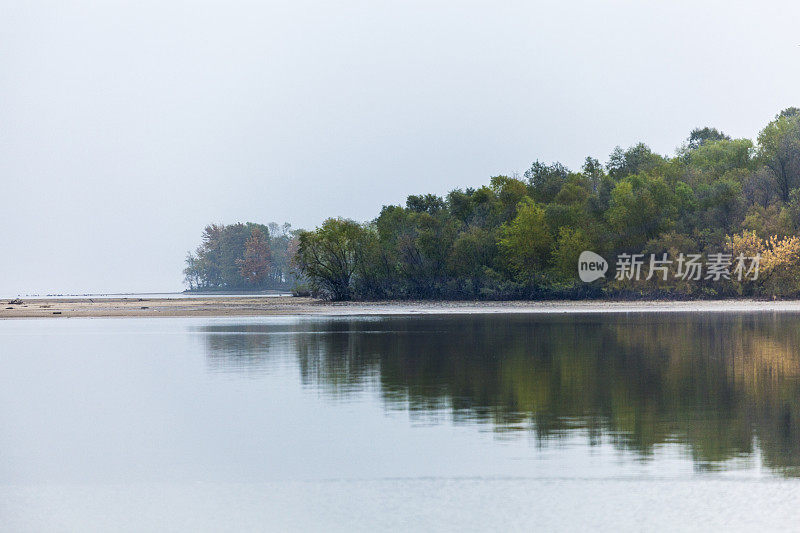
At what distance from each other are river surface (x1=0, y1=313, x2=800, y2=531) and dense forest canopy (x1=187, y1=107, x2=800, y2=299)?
4372 cm

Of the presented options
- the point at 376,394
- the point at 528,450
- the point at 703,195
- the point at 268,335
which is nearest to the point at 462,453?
the point at 528,450

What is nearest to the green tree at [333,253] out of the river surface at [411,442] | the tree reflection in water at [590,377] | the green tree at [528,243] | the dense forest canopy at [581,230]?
the dense forest canopy at [581,230]

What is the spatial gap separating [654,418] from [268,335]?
83.9ft

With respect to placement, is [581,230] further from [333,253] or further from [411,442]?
[411,442]

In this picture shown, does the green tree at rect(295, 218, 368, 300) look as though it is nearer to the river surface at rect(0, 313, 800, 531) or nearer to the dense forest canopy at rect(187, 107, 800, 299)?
the dense forest canopy at rect(187, 107, 800, 299)

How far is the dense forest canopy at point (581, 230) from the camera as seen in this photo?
218ft

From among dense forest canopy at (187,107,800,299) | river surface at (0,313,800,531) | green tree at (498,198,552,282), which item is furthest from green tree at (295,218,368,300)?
river surface at (0,313,800,531)

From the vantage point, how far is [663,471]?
387 inches

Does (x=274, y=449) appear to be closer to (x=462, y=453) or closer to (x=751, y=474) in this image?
(x=462, y=453)

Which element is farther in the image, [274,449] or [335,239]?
[335,239]

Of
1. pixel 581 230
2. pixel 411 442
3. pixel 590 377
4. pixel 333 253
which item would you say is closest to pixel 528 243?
pixel 581 230

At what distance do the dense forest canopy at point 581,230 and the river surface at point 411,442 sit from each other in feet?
143

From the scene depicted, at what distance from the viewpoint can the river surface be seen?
8461 mm

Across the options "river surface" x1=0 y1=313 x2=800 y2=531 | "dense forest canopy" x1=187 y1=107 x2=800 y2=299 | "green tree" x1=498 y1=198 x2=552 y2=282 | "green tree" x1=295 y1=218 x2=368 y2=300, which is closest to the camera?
"river surface" x1=0 y1=313 x2=800 y2=531
